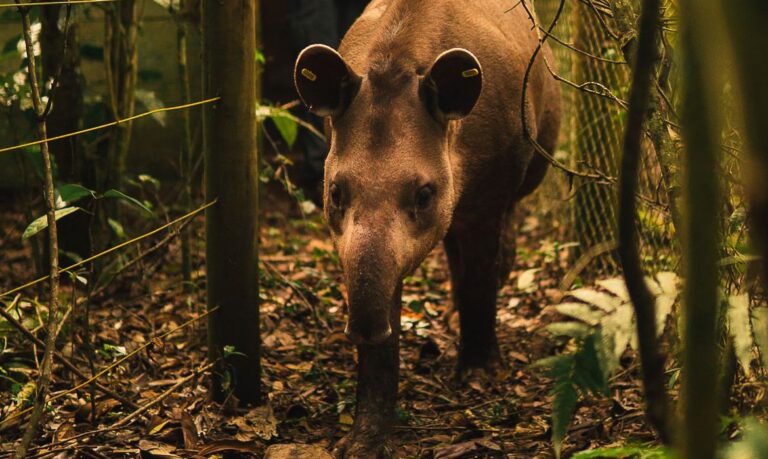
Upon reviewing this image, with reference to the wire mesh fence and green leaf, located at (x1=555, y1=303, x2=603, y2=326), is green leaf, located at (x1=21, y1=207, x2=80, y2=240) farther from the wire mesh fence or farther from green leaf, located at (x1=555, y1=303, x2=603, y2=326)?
the wire mesh fence

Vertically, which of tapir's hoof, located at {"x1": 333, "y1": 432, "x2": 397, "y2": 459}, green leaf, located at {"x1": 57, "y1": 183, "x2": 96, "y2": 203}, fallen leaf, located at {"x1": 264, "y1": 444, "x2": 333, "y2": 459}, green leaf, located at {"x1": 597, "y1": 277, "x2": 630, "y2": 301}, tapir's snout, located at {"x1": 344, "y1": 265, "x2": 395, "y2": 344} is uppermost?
green leaf, located at {"x1": 57, "y1": 183, "x2": 96, "y2": 203}

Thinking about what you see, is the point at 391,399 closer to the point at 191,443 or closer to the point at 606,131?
the point at 191,443

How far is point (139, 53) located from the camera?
8.55m

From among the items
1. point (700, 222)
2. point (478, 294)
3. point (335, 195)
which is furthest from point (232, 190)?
point (700, 222)

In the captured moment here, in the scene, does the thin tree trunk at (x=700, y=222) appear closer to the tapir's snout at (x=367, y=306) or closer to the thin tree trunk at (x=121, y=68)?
the tapir's snout at (x=367, y=306)

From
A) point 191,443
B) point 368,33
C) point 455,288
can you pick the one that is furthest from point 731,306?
point 455,288

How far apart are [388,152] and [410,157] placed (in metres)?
0.10

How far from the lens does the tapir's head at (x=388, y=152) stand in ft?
11.9

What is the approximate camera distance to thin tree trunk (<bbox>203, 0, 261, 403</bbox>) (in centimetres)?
390

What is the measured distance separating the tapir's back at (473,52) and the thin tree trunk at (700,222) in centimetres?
296

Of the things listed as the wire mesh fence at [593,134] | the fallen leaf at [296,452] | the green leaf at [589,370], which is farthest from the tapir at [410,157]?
the green leaf at [589,370]

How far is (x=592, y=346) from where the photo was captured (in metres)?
2.04

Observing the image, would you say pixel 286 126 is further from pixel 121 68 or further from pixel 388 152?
pixel 388 152

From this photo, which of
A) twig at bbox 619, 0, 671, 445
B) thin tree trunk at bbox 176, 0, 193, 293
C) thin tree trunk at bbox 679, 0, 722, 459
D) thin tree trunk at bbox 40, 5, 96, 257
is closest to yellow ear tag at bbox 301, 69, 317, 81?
thin tree trunk at bbox 176, 0, 193, 293
